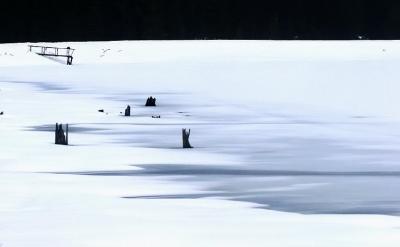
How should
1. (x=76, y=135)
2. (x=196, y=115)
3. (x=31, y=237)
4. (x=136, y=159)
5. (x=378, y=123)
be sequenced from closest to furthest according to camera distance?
(x=31, y=237) → (x=136, y=159) → (x=76, y=135) → (x=378, y=123) → (x=196, y=115)

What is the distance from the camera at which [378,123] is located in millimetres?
25031

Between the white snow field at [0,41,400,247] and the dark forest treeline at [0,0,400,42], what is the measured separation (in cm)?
3342

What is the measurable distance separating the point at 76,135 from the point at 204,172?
613cm

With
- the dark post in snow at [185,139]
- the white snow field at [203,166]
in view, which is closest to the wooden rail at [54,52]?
the white snow field at [203,166]

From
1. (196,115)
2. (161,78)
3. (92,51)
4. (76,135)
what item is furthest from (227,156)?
(92,51)

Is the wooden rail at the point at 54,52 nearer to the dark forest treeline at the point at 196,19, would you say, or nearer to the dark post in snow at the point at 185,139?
the dark forest treeline at the point at 196,19

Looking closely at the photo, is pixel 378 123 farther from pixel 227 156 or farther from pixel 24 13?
pixel 24 13

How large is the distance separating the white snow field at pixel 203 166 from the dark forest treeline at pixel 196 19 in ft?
110

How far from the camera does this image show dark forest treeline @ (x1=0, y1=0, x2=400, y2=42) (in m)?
75.5

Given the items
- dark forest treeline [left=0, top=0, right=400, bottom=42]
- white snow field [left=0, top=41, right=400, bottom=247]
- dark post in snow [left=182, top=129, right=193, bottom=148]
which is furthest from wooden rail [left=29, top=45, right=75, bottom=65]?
dark post in snow [left=182, top=129, right=193, bottom=148]

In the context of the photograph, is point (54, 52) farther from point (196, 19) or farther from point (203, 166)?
point (203, 166)

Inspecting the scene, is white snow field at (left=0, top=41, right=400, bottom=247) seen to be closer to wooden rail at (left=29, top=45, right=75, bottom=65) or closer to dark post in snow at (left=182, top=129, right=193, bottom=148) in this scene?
dark post in snow at (left=182, top=129, right=193, bottom=148)

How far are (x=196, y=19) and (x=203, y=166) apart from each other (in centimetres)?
6141

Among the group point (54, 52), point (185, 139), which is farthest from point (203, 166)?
point (54, 52)
